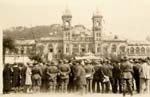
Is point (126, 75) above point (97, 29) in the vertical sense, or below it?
below

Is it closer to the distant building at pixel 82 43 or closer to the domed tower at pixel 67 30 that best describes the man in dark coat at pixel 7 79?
the distant building at pixel 82 43

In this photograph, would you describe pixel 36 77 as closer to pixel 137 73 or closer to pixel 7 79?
pixel 7 79

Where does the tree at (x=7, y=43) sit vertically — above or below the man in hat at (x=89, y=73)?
above

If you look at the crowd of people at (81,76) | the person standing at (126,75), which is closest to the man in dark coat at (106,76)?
the crowd of people at (81,76)

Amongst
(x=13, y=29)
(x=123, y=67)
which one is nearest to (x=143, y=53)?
(x=123, y=67)

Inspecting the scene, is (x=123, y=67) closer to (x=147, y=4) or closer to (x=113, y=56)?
(x=113, y=56)

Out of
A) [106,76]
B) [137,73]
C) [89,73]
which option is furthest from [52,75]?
[137,73]

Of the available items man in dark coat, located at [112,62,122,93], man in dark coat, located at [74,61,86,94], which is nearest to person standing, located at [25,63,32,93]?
man in dark coat, located at [74,61,86,94]
